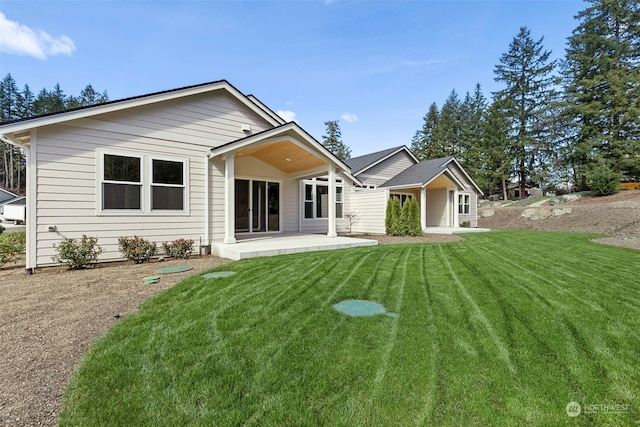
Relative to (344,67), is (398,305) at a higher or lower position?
lower

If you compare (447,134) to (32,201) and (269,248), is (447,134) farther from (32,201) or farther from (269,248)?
(32,201)

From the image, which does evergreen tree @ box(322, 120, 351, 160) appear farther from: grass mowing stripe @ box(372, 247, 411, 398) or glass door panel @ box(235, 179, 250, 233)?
grass mowing stripe @ box(372, 247, 411, 398)

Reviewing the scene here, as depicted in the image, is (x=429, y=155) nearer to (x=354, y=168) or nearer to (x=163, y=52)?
(x=354, y=168)

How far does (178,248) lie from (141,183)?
196cm

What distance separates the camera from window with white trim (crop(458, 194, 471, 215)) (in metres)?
20.3

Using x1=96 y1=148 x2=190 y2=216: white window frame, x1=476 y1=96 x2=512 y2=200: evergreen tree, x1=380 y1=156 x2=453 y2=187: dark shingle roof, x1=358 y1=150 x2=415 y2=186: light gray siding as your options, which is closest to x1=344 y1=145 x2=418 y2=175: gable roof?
x1=358 y1=150 x2=415 y2=186: light gray siding

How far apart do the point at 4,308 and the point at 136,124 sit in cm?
521

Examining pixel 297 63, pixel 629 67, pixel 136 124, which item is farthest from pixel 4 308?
pixel 629 67

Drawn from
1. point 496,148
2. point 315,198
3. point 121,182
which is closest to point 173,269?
point 121,182

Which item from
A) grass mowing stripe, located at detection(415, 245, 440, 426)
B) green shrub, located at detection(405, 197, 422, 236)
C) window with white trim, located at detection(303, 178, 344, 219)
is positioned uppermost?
window with white trim, located at detection(303, 178, 344, 219)

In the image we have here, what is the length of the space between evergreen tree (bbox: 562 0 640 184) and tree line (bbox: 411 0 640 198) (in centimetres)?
7

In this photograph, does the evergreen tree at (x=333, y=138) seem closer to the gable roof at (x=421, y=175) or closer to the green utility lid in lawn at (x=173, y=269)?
the gable roof at (x=421, y=175)

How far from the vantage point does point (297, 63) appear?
15.1 metres

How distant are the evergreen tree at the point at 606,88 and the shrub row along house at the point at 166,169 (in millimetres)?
27168
